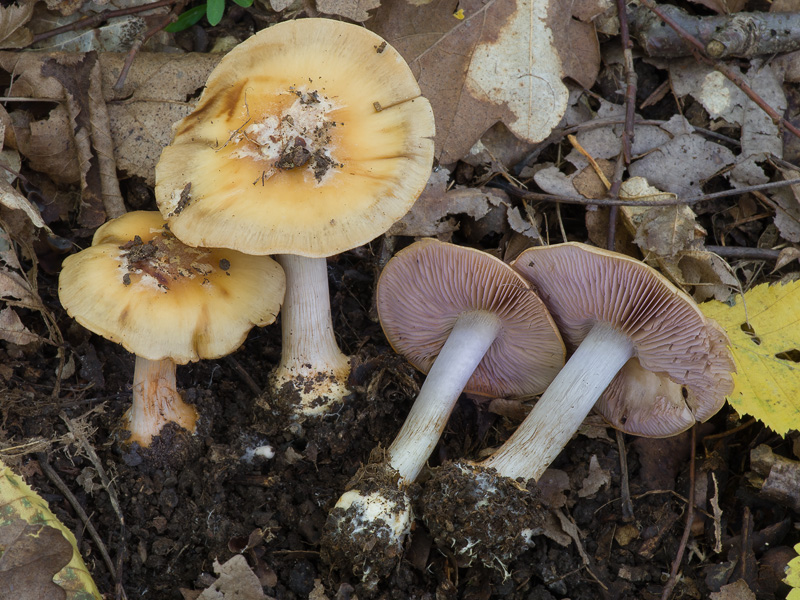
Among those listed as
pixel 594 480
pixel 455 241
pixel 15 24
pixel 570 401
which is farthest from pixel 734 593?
pixel 15 24

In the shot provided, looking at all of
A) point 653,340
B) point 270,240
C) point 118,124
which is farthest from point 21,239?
point 653,340

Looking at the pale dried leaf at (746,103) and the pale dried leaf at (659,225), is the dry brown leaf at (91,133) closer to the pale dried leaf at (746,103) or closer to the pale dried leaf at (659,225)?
the pale dried leaf at (659,225)

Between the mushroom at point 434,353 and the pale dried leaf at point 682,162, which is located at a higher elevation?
the pale dried leaf at point 682,162

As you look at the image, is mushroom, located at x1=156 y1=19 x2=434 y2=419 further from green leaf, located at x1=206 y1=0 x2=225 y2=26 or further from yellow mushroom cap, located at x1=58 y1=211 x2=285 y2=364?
green leaf, located at x1=206 y1=0 x2=225 y2=26

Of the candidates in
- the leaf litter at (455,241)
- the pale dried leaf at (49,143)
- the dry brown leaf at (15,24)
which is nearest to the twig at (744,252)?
the leaf litter at (455,241)


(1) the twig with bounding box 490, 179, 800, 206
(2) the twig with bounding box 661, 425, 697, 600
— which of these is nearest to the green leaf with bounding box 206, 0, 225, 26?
(1) the twig with bounding box 490, 179, 800, 206

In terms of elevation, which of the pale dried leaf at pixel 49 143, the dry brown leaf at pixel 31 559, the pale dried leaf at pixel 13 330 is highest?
the pale dried leaf at pixel 49 143

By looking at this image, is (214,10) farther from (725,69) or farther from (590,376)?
(725,69)

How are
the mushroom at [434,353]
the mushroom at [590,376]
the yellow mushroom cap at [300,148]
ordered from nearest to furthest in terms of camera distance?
the yellow mushroom cap at [300,148], the mushroom at [590,376], the mushroom at [434,353]
